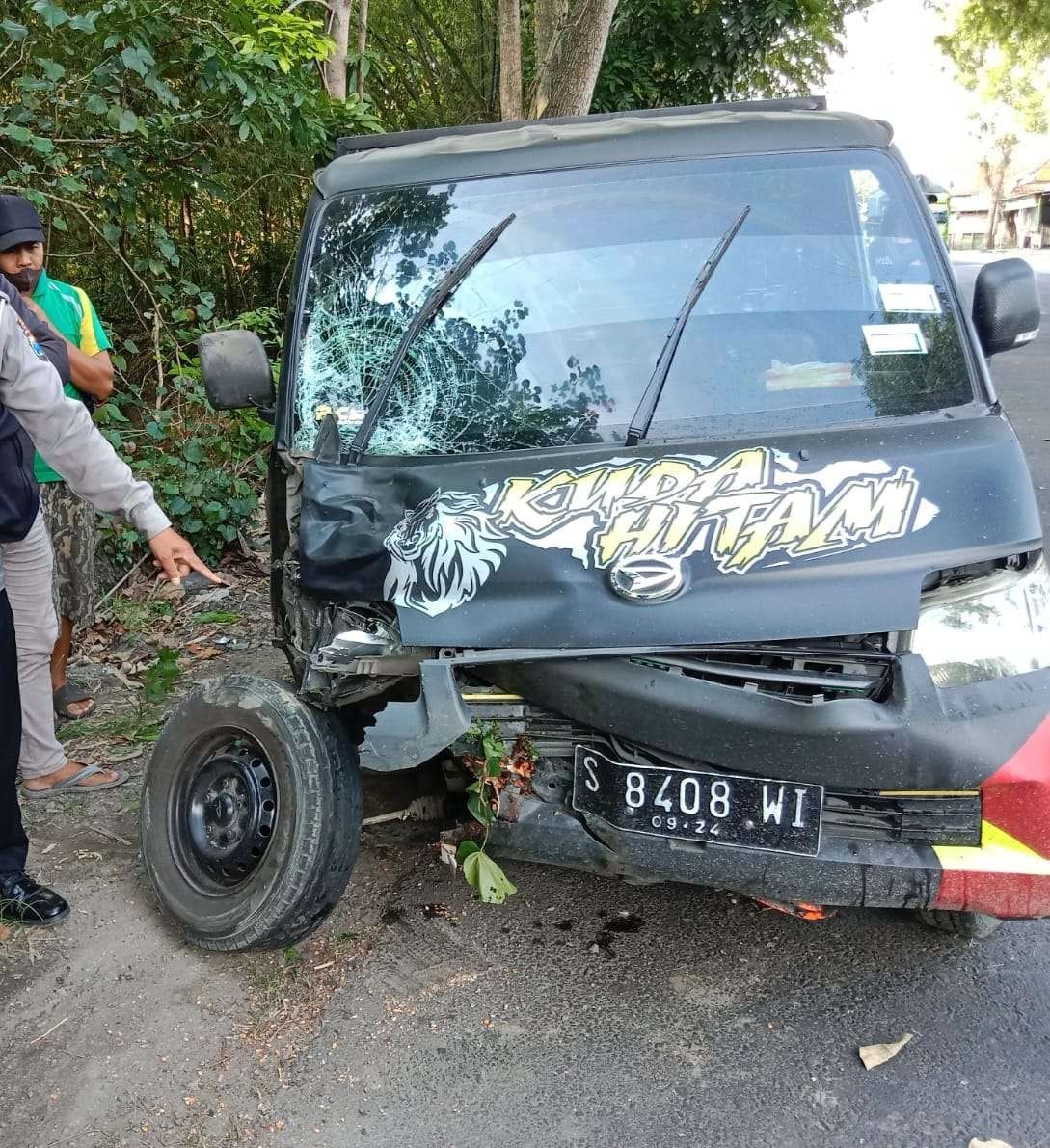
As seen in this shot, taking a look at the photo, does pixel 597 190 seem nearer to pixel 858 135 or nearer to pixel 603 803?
pixel 858 135

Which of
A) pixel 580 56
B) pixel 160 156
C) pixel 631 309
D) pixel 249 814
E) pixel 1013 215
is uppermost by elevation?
pixel 580 56

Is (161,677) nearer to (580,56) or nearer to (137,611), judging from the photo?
(137,611)

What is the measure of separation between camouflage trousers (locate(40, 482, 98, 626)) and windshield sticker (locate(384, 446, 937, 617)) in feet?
8.84

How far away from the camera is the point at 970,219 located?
7256 centimetres

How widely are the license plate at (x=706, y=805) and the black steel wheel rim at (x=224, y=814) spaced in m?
0.94

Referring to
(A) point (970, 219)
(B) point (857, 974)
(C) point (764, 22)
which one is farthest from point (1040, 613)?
(A) point (970, 219)

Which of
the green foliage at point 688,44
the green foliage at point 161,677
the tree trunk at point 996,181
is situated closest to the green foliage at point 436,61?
the green foliage at point 688,44

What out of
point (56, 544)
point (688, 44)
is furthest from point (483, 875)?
point (688, 44)

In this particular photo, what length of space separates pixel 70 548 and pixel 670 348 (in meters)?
3.27

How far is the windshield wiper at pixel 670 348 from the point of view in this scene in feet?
8.88

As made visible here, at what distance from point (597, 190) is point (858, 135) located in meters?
0.81

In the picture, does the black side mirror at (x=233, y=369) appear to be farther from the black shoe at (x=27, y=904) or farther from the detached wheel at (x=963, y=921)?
the detached wheel at (x=963, y=921)

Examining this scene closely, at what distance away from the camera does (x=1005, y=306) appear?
9.96 ft

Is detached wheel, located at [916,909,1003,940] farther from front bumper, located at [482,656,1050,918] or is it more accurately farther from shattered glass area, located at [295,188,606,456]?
shattered glass area, located at [295,188,606,456]
